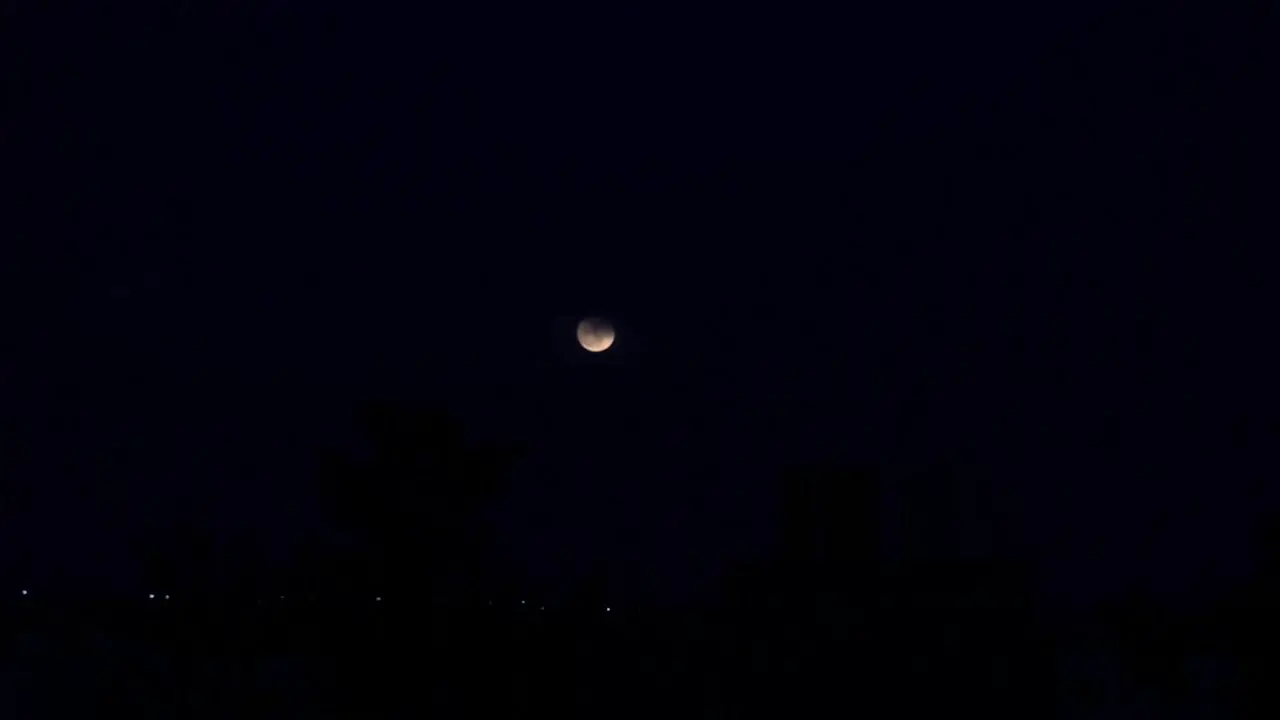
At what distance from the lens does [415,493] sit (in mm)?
21453

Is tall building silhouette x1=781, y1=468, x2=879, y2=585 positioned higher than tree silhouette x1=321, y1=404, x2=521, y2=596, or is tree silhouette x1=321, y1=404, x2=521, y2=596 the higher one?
tree silhouette x1=321, y1=404, x2=521, y2=596

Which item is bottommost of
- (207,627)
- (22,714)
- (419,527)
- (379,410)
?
(22,714)

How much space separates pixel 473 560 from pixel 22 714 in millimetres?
6519

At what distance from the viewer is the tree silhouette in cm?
2084

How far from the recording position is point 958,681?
9.27 m

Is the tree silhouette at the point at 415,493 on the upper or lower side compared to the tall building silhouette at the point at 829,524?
upper

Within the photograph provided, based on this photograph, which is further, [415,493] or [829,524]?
[415,493]

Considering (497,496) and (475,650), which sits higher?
(497,496)

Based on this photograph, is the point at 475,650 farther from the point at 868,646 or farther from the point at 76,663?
the point at 868,646

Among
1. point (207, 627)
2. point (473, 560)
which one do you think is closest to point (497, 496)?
point (473, 560)

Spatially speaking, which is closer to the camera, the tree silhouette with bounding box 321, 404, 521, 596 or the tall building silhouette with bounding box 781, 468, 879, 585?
the tall building silhouette with bounding box 781, 468, 879, 585

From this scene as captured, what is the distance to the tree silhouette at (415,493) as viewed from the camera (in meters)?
20.8

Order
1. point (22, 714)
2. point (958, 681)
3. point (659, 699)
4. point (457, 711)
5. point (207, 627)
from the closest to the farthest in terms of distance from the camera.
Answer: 1. point (958, 681)
2. point (659, 699)
3. point (22, 714)
4. point (457, 711)
5. point (207, 627)

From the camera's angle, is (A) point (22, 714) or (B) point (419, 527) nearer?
(A) point (22, 714)
